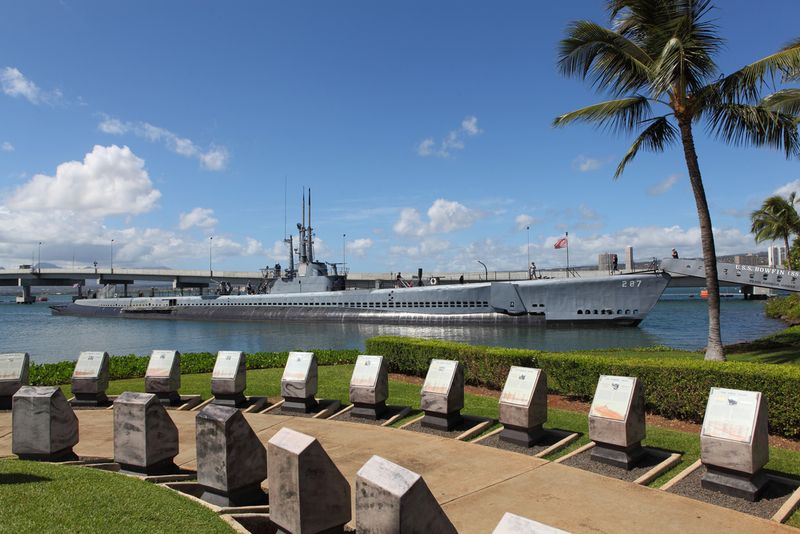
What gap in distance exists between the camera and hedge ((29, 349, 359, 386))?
12945 millimetres

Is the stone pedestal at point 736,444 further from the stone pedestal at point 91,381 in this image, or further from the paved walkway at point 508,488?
the stone pedestal at point 91,381

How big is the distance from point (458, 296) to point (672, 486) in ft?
115

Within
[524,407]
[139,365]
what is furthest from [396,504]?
[139,365]

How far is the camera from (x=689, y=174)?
1271 centimetres

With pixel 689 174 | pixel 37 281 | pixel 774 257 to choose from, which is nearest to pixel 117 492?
pixel 689 174

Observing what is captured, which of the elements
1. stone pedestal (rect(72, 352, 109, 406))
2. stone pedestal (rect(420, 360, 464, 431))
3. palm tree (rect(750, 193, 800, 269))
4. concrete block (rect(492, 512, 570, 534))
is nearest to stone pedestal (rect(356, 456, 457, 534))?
concrete block (rect(492, 512, 570, 534))

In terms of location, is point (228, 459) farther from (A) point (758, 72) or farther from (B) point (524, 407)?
(A) point (758, 72)

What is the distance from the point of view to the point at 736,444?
5.01m

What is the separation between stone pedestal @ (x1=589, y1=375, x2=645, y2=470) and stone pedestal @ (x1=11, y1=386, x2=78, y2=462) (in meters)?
6.14

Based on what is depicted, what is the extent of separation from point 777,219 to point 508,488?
45.3m

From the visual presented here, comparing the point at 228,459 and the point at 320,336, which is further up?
the point at 228,459

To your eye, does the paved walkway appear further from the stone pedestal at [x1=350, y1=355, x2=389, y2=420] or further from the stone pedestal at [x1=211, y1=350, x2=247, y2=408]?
the stone pedestal at [x1=211, y1=350, x2=247, y2=408]

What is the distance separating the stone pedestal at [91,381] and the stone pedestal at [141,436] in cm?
486

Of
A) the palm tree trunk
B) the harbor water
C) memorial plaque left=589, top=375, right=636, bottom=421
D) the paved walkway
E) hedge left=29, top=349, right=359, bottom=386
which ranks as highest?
the palm tree trunk
